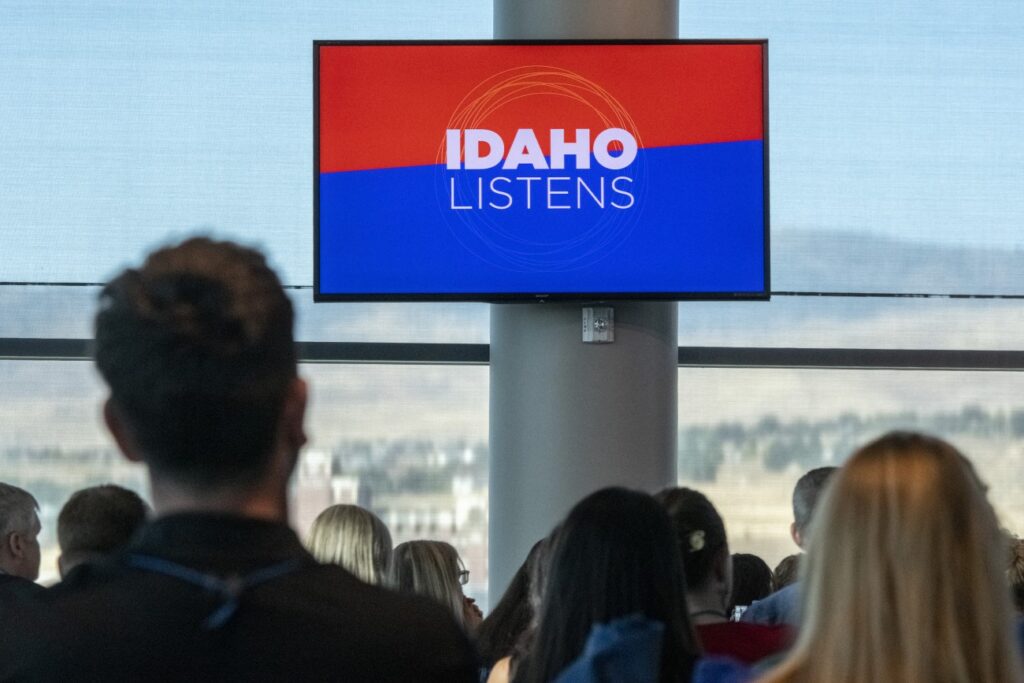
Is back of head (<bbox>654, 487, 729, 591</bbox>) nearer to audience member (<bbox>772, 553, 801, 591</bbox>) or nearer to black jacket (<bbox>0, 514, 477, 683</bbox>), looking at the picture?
black jacket (<bbox>0, 514, 477, 683</bbox>)

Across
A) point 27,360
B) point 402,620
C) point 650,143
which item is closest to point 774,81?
→ point 650,143

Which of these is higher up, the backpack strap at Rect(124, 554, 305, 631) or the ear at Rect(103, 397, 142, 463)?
the ear at Rect(103, 397, 142, 463)

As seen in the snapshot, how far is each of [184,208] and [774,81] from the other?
270 cm

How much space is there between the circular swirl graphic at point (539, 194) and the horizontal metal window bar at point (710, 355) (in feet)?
3.35

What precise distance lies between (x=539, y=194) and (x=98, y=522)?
2.55 metres

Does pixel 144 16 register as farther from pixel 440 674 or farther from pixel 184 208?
pixel 440 674

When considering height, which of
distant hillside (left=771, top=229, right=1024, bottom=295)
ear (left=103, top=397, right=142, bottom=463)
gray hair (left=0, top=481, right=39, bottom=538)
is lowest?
gray hair (left=0, top=481, right=39, bottom=538)

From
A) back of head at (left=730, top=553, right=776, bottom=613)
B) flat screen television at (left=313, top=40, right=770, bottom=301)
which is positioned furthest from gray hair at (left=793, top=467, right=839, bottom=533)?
flat screen television at (left=313, top=40, right=770, bottom=301)

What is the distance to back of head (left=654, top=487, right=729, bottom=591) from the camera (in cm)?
253

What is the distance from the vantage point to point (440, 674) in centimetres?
112

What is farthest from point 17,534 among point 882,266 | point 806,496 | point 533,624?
point 882,266

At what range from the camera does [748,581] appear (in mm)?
4121

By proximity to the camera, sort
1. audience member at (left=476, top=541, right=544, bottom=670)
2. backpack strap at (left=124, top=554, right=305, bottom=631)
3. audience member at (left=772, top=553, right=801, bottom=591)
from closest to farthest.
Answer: backpack strap at (left=124, top=554, right=305, bottom=631), audience member at (left=476, top=541, right=544, bottom=670), audience member at (left=772, top=553, right=801, bottom=591)

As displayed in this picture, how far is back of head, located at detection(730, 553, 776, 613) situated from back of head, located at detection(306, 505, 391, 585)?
3.97 ft
